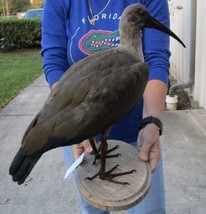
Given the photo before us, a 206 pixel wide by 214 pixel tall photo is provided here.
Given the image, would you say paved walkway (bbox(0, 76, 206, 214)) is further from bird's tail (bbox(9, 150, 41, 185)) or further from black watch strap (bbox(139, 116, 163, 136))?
bird's tail (bbox(9, 150, 41, 185))

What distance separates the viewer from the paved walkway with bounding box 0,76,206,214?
3998 millimetres

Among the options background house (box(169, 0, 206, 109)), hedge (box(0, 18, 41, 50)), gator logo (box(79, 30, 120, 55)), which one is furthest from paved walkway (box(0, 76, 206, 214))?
hedge (box(0, 18, 41, 50))

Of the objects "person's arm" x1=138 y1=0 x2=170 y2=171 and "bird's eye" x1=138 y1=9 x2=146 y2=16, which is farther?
"person's arm" x1=138 y1=0 x2=170 y2=171

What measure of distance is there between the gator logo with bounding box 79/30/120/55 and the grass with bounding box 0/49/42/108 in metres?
5.66

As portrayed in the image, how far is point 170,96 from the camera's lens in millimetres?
6426

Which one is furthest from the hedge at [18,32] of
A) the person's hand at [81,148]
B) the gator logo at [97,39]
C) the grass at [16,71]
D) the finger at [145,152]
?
the finger at [145,152]

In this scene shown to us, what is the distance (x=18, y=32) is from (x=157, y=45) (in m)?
15.3

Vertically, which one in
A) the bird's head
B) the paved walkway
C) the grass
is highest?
the bird's head

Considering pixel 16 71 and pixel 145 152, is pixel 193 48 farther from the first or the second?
pixel 16 71

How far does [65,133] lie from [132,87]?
39cm

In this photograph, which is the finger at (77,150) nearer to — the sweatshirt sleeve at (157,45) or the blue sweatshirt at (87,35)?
the blue sweatshirt at (87,35)

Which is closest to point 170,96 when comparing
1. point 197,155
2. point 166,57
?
point 197,155

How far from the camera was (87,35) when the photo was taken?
2.37 meters

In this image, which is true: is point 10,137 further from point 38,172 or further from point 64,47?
point 64,47
